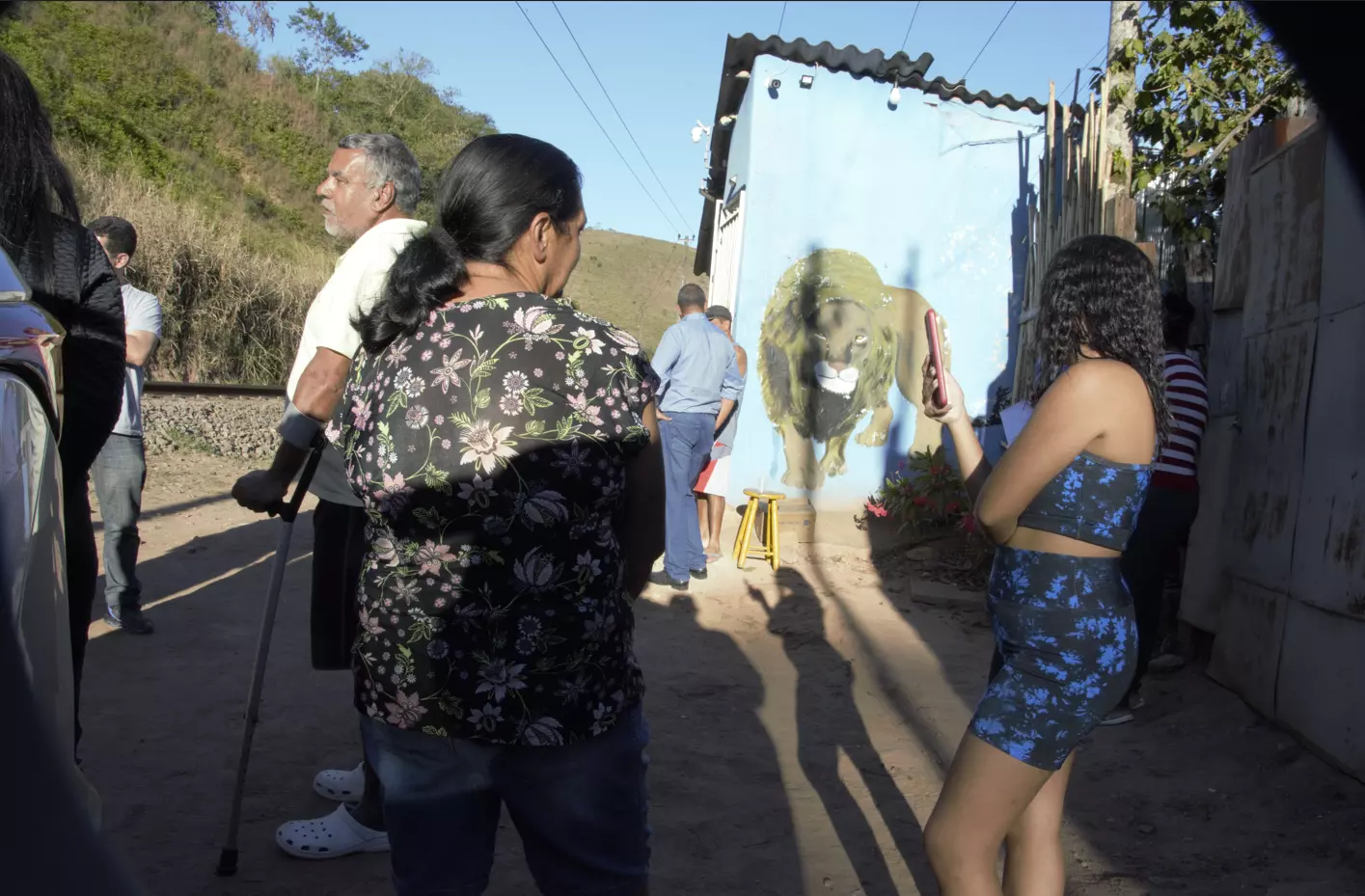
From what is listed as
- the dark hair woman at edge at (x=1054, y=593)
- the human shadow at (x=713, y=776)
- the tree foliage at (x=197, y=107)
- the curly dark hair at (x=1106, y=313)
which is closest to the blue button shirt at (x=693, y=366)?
the human shadow at (x=713, y=776)

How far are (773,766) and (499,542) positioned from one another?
271 centimetres

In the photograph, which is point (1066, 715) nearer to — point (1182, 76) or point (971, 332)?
point (1182, 76)

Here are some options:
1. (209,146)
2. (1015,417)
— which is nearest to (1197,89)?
(1015,417)

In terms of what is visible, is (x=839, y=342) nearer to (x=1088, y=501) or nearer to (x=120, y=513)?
(x=120, y=513)

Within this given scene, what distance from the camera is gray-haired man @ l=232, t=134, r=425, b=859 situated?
2.66m

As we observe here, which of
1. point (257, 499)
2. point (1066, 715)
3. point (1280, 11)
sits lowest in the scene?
point (1066, 715)

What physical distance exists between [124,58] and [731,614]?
2278 cm

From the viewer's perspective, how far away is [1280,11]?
0.84m

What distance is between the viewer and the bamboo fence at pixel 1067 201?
6.15m

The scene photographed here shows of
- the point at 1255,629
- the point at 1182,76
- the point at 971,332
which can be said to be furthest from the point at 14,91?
the point at 971,332

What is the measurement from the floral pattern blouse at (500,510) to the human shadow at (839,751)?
1870mm

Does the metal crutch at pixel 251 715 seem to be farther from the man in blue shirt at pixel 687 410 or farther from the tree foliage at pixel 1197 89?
the tree foliage at pixel 1197 89

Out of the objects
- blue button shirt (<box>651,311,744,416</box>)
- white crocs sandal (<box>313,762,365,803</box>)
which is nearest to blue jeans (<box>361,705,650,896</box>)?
white crocs sandal (<box>313,762,365,803</box>)

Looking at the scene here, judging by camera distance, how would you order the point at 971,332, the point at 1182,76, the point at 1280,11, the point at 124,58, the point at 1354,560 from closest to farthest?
1. the point at 1280,11
2. the point at 1354,560
3. the point at 1182,76
4. the point at 971,332
5. the point at 124,58
